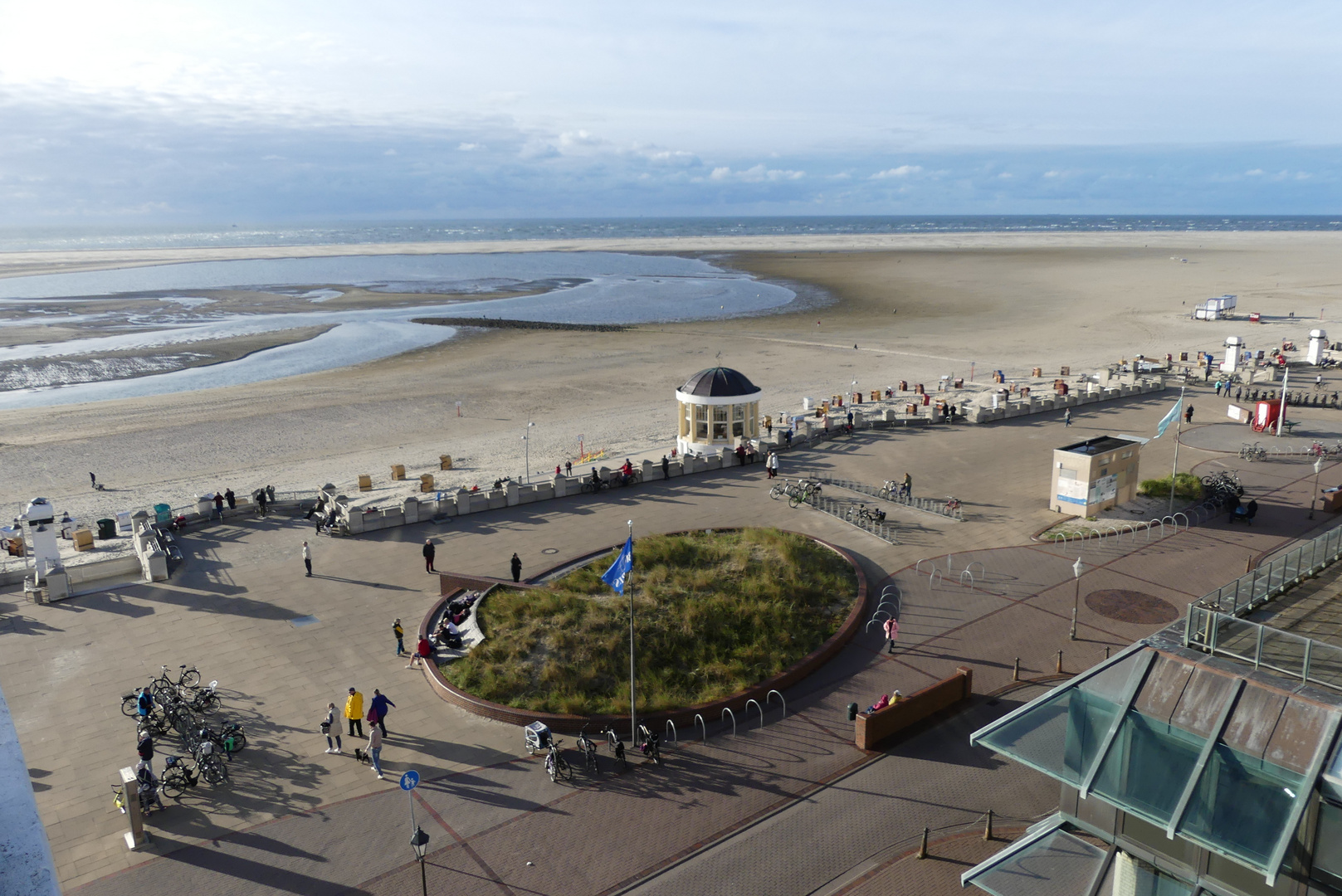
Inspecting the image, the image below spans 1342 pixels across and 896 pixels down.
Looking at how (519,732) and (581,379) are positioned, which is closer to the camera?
(519,732)

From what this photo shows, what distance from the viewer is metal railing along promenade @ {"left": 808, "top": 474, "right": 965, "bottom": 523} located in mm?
28531

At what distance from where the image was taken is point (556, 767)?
15.2 meters

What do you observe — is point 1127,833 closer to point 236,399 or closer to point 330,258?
point 236,399

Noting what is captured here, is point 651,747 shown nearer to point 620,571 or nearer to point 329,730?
point 620,571

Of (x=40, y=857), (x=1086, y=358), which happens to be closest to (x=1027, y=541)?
(x=40, y=857)

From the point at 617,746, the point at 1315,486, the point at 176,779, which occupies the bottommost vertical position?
the point at 176,779

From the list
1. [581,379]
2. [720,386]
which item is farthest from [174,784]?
[581,379]

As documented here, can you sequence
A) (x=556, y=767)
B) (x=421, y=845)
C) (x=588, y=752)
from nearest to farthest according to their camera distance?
(x=421, y=845)
(x=556, y=767)
(x=588, y=752)

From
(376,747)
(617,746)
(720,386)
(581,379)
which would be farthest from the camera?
(581,379)

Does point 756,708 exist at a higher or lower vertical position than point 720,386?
lower

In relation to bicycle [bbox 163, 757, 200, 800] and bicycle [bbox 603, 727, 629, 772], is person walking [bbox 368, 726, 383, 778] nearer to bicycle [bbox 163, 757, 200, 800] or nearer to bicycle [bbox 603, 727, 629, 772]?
bicycle [bbox 163, 757, 200, 800]

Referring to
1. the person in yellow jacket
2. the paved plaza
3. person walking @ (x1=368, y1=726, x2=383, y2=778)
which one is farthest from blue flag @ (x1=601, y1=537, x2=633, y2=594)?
Result: the person in yellow jacket

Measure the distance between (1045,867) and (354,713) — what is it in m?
12.0

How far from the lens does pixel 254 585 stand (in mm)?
23844
